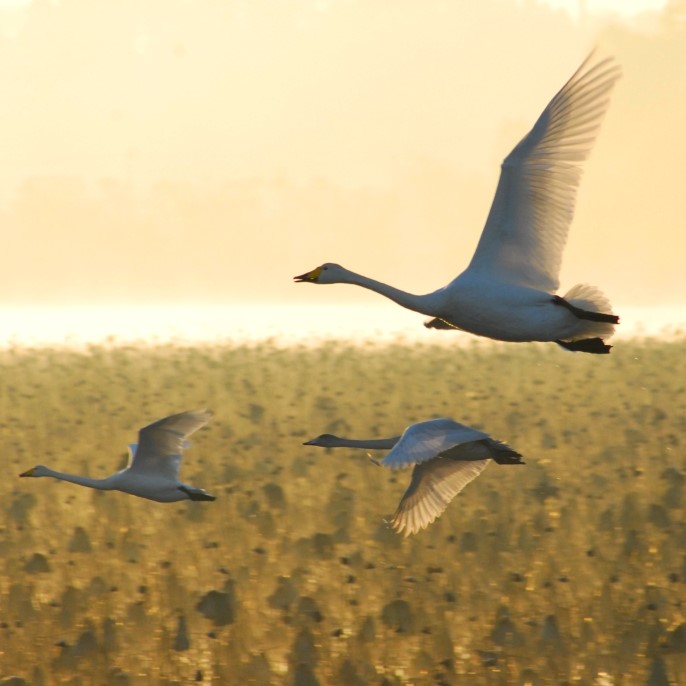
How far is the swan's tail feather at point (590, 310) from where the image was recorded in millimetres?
9727

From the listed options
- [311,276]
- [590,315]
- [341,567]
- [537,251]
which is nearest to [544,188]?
[537,251]

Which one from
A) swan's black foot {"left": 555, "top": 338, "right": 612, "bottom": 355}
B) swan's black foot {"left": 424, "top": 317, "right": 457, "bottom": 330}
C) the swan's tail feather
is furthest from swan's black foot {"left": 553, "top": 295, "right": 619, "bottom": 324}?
swan's black foot {"left": 424, "top": 317, "right": 457, "bottom": 330}

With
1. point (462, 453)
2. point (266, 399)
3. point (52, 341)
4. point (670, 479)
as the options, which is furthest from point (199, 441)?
point (52, 341)

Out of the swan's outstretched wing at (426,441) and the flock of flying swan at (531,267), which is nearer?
the swan's outstretched wing at (426,441)

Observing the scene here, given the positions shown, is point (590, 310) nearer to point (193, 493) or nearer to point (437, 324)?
point (437, 324)

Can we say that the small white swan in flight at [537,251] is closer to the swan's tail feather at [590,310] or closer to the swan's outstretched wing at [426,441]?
the swan's tail feather at [590,310]

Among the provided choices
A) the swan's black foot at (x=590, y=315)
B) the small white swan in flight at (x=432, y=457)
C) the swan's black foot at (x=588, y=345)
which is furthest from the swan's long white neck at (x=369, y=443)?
the swan's black foot at (x=590, y=315)

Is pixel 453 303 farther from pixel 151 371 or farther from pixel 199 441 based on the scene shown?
pixel 151 371

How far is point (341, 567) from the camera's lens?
10.6 metres

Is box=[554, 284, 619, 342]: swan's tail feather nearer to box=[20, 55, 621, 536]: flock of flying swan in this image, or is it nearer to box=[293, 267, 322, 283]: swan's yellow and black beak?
box=[20, 55, 621, 536]: flock of flying swan

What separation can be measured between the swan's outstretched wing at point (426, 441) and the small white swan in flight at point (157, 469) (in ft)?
6.86

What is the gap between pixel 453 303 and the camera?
959 cm

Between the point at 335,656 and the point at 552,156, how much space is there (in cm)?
342

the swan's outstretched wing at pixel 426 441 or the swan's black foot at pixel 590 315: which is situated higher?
the swan's black foot at pixel 590 315
